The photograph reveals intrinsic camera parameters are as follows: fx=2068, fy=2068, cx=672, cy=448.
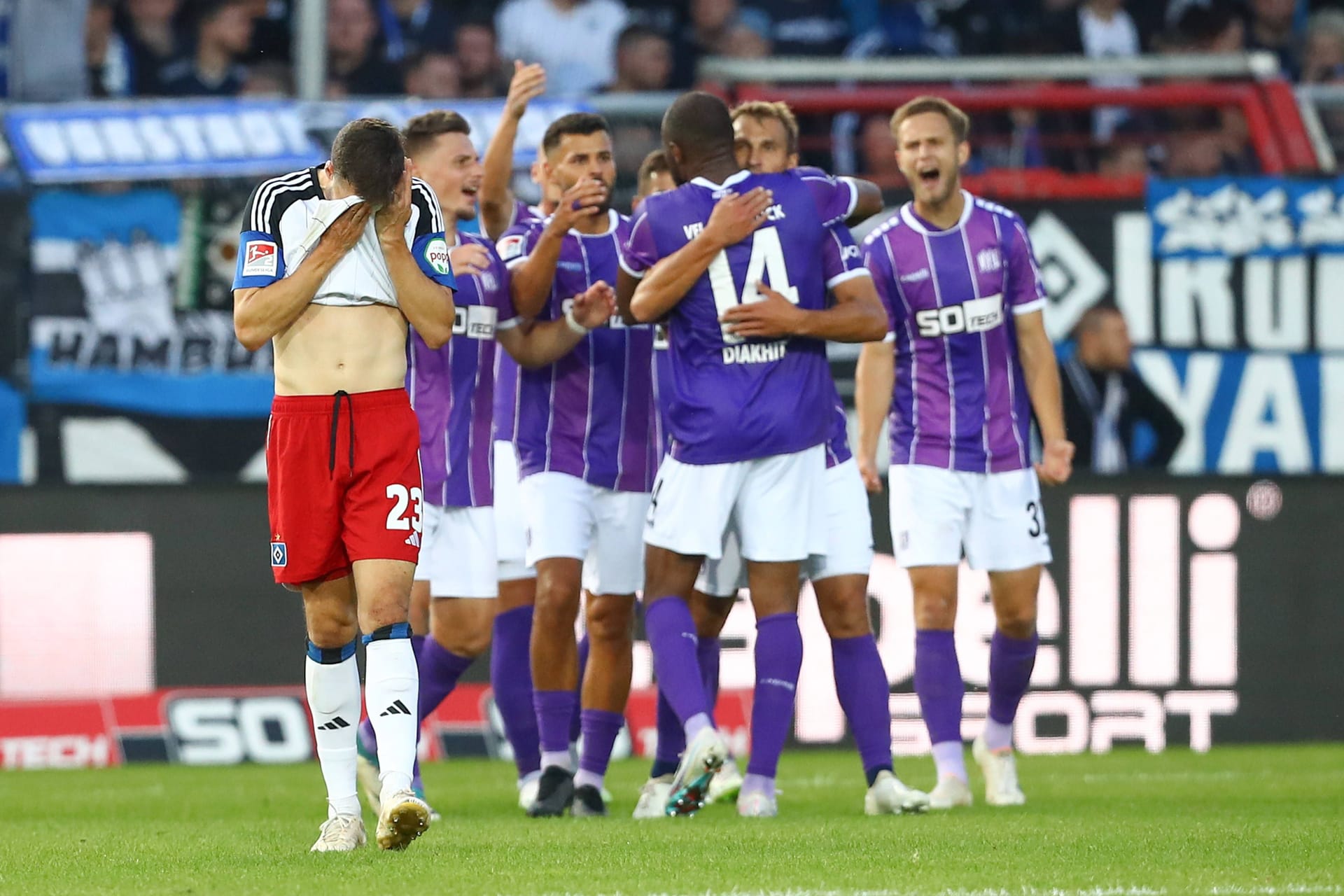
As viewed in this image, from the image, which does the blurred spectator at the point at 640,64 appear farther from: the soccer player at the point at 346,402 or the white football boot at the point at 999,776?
the soccer player at the point at 346,402

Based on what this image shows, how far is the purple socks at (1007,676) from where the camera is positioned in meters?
7.52

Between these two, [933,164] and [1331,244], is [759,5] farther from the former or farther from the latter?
[933,164]

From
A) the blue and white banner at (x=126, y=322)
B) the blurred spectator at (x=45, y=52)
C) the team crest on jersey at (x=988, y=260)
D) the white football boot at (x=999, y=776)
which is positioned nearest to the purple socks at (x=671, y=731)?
the white football boot at (x=999, y=776)

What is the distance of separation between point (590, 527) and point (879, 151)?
622 centimetres

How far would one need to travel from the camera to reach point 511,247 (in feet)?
24.0

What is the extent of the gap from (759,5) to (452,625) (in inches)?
337

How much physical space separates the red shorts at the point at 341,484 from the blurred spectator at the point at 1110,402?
6706mm

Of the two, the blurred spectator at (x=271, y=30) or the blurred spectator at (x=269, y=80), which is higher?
the blurred spectator at (x=271, y=30)

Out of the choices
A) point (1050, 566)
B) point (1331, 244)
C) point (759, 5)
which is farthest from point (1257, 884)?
point (759, 5)

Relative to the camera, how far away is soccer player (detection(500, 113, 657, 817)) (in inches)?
281

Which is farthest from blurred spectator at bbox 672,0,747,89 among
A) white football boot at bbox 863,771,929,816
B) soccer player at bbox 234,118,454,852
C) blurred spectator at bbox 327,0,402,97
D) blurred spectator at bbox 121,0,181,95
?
soccer player at bbox 234,118,454,852

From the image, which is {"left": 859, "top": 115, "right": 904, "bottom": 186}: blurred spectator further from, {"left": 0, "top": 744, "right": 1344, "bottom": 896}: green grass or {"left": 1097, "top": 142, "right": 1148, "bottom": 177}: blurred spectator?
{"left": 0, "top": 744, "right": 1344, "bottom": 896}: green grass

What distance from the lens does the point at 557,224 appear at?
686cm

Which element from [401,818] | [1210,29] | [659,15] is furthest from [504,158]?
[1210,29]
